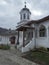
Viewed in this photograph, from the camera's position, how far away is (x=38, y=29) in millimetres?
22562

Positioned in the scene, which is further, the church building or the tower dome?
the tower dome

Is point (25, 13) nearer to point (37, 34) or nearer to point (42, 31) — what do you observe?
point (37, 34)

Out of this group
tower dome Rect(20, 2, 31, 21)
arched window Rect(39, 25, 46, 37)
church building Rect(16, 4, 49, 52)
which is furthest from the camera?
tower dome Rect(20, 2, 31, 21)

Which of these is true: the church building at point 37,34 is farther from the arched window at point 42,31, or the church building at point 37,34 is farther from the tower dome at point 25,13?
the tower dome at point 25,13

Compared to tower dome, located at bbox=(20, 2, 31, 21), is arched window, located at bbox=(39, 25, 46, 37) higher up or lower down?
lower down

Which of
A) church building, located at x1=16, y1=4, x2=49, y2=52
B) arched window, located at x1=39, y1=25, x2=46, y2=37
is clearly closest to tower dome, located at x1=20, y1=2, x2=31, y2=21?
church building, located at x1=16, y1=4, x2=49, y2=52

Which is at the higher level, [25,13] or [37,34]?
[25,13]

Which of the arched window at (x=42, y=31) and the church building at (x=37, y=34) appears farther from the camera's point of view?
the arched window at (x=42, y=31)

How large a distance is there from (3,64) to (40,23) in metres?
10.6

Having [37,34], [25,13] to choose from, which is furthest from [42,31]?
[25,13]

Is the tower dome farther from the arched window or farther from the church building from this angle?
the arched window

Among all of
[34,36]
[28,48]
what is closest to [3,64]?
[28,48]

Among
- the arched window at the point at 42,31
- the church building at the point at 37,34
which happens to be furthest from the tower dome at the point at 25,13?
the arched window at the point at 42,31

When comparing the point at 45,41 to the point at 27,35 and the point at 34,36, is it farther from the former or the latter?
the point at 27,35
